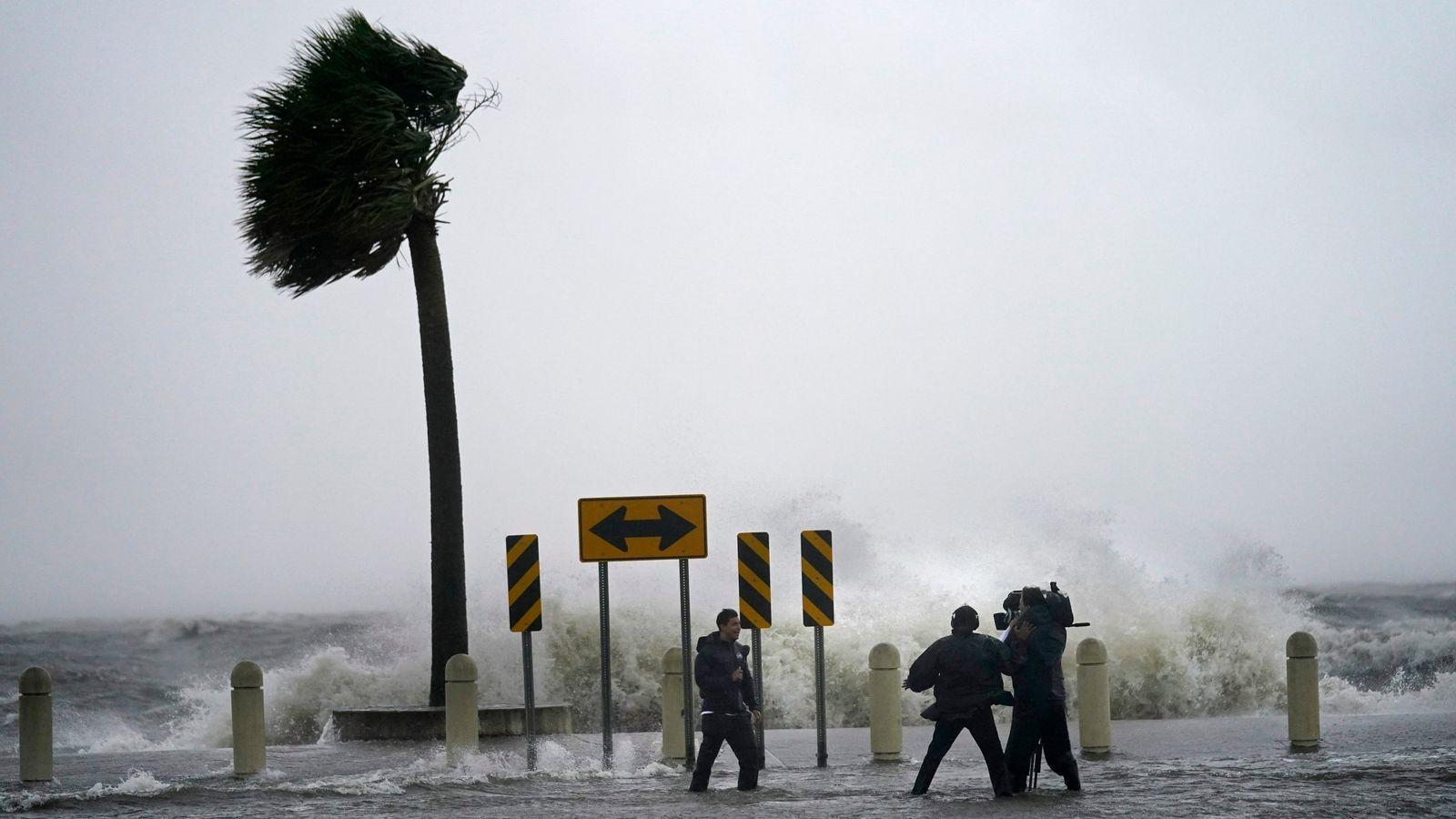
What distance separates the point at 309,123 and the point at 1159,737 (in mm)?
12196

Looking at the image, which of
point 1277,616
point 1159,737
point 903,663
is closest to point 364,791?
point 1159,737

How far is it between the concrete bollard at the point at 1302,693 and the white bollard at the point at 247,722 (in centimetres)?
938

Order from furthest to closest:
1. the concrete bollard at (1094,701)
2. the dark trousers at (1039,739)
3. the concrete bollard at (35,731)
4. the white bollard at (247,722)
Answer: the concrete bollard at (1094,701), the concrete bollard at (35,731), the white bollard at (247,722), the dark trousers at (1039,739)

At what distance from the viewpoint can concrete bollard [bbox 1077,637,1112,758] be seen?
16.1 metres

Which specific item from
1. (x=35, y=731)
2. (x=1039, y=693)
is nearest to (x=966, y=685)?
(x=1039, y=693)

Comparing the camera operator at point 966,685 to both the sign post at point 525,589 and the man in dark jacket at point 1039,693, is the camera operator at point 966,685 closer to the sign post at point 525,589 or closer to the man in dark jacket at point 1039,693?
the man in dark jacket at point 1039,693

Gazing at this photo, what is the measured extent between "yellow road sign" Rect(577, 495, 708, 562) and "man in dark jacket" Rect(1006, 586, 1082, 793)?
3.48 meters

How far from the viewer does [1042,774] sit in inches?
581

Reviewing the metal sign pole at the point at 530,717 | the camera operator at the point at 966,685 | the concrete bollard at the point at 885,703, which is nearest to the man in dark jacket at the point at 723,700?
the camera operator at the point at 966,685

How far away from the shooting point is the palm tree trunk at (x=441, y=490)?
20797mm

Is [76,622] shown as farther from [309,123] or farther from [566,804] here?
[566,804]

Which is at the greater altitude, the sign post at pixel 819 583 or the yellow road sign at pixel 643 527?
the yellow road sign at pixel 643 527

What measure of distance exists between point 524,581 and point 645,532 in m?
1.22

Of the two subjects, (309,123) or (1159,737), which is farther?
(309,123)
